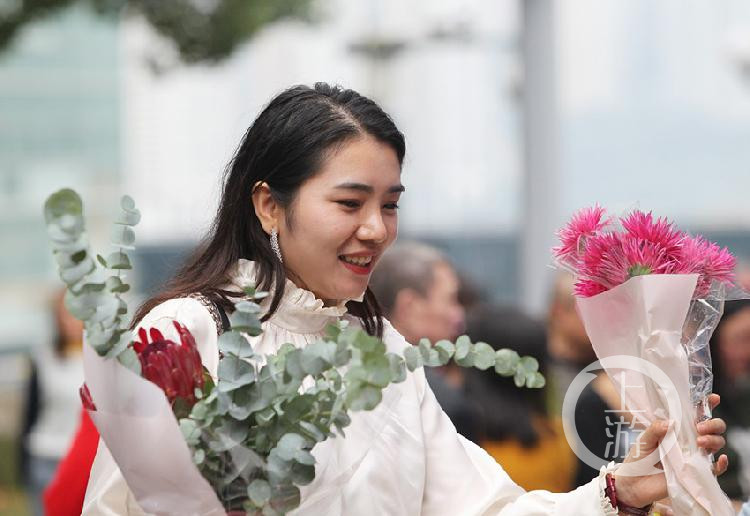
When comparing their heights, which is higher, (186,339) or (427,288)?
(186,339)

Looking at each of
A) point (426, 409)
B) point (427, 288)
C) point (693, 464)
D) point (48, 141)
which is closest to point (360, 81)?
point (48, 141)

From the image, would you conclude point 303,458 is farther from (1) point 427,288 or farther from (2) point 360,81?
(2) point 360,81

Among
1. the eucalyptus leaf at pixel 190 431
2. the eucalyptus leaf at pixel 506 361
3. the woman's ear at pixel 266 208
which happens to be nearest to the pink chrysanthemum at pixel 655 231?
the eucalyptus leaf at pixel 506 361

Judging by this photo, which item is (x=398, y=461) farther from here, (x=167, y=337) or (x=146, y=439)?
(x=146, y=439)

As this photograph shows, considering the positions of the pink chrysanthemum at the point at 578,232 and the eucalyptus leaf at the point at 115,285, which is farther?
the pink chrysanthemum at the point at 578,232

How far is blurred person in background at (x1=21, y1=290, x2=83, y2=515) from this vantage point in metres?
4.87

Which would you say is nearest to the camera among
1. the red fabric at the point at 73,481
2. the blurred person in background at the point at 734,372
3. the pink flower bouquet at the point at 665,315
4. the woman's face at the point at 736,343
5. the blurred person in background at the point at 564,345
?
the pink flower bouquet at the point at 665,315

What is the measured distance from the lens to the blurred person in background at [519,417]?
366 cm

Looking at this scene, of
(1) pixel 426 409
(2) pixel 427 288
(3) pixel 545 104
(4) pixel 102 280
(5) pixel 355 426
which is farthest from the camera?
(3) pixel 545 104

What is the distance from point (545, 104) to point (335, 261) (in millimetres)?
4404

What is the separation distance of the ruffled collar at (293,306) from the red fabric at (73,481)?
0.43 meters

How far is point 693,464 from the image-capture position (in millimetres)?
1816

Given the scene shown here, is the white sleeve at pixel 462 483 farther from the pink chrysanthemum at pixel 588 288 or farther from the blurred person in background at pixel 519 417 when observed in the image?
the blurred person in background at pixel 519 417

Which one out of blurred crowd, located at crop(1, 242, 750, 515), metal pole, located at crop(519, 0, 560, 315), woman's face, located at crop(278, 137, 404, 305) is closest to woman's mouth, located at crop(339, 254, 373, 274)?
woman's face, located at crop(278, 137, 404, 305)
